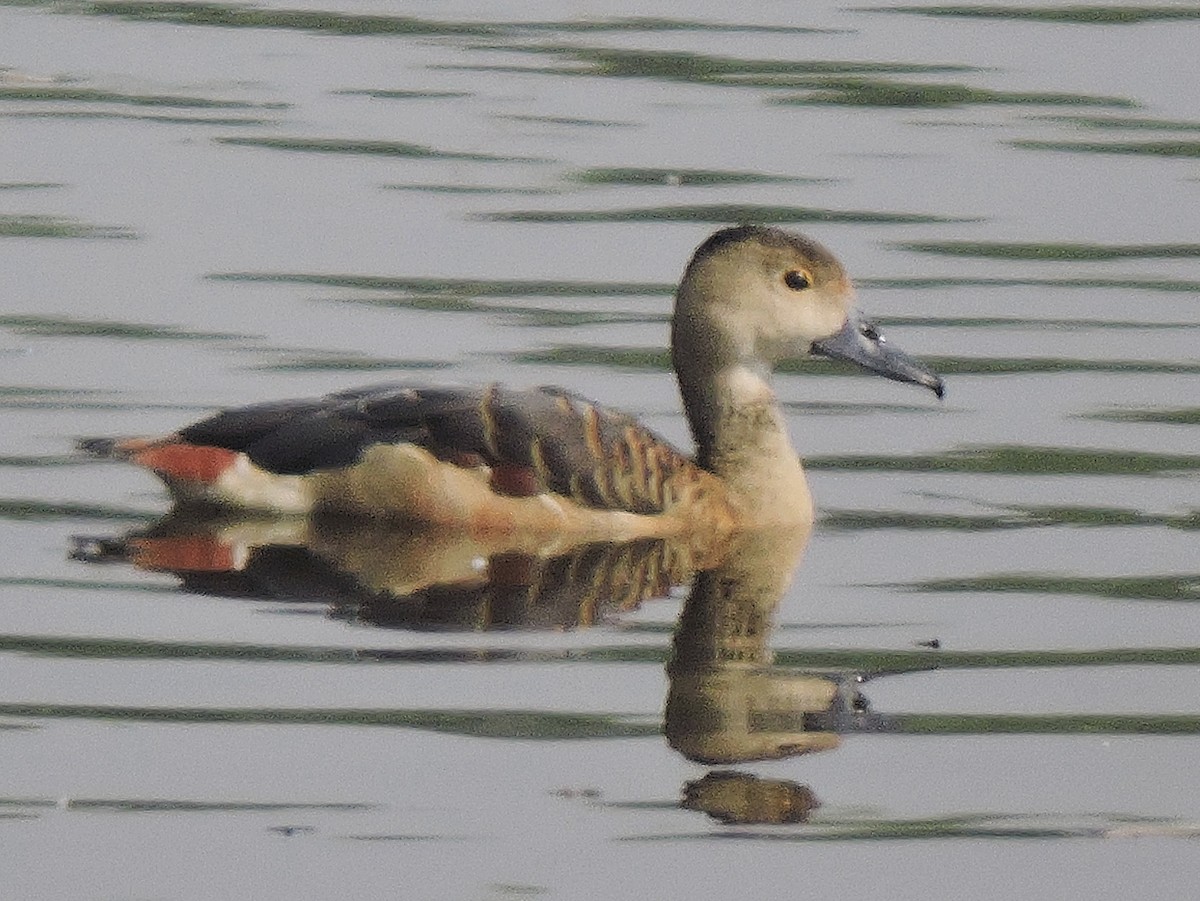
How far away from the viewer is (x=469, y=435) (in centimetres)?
1041

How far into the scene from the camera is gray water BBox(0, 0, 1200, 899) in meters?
7.43

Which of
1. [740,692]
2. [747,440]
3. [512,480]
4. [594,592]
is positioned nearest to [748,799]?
[740,692]

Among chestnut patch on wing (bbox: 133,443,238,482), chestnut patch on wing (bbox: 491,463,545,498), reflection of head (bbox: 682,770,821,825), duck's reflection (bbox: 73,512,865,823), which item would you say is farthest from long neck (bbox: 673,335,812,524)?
reflection of head (bbox: 682,770,821,825)

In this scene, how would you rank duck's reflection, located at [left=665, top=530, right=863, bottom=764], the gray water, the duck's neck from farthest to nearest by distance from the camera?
the duck's neck < duck's reflection, located at [left=665, top=530, right=863, bottom=764] < the gray water

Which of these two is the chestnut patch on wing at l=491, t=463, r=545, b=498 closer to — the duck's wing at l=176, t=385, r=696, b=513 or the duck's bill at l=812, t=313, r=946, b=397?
the duck's wing at l=176, t=385, r=696, b=513

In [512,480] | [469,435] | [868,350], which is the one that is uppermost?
[868,350]

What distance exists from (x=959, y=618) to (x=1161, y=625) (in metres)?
0.57

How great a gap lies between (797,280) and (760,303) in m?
0.15

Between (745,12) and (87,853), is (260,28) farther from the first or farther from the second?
(87,853)

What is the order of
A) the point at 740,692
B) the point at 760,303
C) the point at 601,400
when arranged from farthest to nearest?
the point at 601,400 < the point at 760,303 < the point at 740,692

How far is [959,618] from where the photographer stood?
932 centimetres

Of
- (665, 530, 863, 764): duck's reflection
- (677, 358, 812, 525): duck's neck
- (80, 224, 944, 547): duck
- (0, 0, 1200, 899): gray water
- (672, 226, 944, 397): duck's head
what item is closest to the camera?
(0, 0, 1200, 899): gray water

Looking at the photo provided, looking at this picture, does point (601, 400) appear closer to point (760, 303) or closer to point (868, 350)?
point (760, 303)

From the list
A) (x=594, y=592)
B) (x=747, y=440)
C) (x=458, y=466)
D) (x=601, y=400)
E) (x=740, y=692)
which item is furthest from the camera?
(x=601, y=400)
